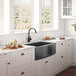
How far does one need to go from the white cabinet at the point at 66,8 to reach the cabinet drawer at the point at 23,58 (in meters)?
2.51

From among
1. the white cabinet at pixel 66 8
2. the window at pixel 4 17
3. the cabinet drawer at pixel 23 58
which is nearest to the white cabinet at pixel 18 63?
the cabinet drawer at pixel 23 58

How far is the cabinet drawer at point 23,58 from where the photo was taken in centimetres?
363

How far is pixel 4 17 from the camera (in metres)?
4.38

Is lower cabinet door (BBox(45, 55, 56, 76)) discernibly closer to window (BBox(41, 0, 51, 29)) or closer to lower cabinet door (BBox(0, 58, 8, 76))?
window (BBox(41, 0, 51, 29))

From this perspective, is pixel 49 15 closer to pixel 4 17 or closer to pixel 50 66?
pixel 50 66

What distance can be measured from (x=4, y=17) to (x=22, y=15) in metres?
0.82

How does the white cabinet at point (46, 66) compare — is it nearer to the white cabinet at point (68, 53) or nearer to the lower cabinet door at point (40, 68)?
the lower cabinet door at point (40, 68)

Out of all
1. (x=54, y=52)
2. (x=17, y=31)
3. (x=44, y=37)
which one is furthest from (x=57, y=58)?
(x=17, y=31)

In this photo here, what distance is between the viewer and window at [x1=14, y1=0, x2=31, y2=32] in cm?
487

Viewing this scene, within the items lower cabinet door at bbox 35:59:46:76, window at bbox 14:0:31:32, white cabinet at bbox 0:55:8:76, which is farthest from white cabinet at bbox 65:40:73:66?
white cabinet at bbox 0:55:8:76

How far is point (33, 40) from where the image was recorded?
514 cm

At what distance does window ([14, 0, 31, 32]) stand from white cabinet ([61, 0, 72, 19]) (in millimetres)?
1355

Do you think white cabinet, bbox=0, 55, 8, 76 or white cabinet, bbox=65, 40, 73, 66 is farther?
white cabinet, bbox=65, 40, 73, 66

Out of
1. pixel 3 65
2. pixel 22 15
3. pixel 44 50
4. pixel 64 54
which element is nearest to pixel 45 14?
pixel 22 15
